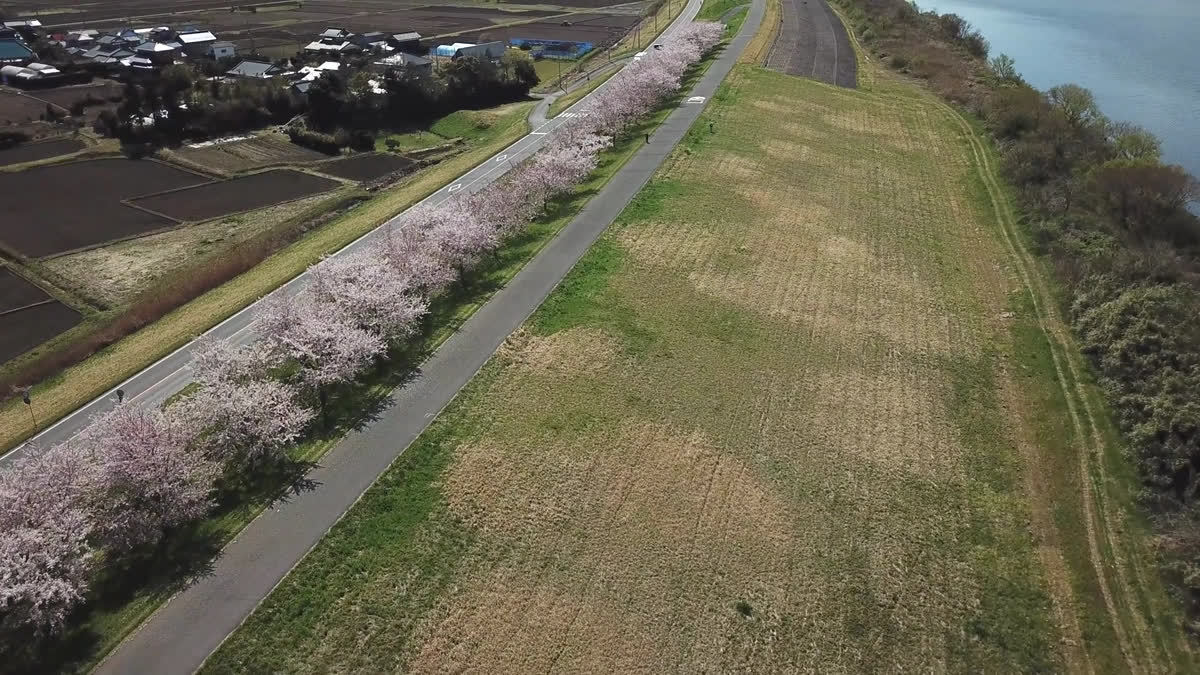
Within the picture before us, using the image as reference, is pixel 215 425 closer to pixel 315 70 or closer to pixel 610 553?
pixel 610 553

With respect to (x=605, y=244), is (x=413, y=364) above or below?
below

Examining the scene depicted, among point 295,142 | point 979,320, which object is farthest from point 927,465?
point 295,142

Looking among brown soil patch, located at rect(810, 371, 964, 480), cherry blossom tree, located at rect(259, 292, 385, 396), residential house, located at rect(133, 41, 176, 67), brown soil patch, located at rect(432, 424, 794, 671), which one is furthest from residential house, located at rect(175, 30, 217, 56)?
brown soil patch, located at rect(810, 371, 964, 480)

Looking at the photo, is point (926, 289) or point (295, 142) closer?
point (926, 289)

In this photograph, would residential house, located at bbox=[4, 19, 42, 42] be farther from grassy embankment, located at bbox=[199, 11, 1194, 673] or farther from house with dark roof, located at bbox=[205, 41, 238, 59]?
grassy embankment, located at bbox=[199, 11, 1194, 673]

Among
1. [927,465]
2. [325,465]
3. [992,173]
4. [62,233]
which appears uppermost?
[992,173]

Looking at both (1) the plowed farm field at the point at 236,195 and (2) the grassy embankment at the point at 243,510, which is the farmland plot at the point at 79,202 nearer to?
(1) the plowed farm field at the point at 236,195

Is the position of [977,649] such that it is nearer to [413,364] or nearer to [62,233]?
[413,364]
